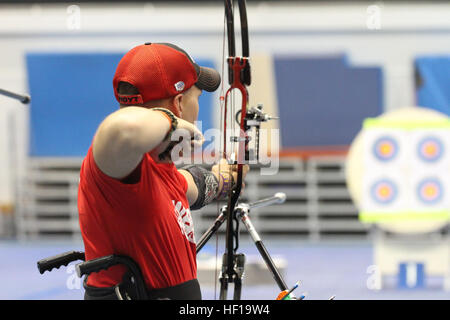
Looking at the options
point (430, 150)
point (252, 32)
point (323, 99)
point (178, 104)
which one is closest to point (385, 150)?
point (430, 150)

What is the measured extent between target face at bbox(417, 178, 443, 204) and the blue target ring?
0.16 meters

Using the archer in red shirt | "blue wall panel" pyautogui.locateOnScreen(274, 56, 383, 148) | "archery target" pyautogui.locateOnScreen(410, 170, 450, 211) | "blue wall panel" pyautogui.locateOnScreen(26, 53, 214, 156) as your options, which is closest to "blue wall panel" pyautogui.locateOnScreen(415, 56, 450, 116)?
"blue wall panel" pyautogui.locateOnScreen(274, 56, 383, 148)

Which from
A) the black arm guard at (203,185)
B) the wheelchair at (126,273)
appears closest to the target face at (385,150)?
the black arm guard at (203,185)

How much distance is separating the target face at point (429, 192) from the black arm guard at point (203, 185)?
9.28ft

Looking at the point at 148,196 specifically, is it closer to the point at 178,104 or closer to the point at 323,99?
the point at 178,104

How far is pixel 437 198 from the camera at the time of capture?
4156 mm

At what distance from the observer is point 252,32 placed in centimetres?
681

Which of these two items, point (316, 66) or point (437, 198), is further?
point (316, 66)

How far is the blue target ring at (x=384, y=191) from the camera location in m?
4.17

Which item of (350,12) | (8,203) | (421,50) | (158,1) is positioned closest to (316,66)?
(350,12)

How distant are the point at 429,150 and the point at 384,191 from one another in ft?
1.33

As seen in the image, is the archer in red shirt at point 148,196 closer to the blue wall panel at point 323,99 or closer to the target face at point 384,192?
the target face at point 384,192
